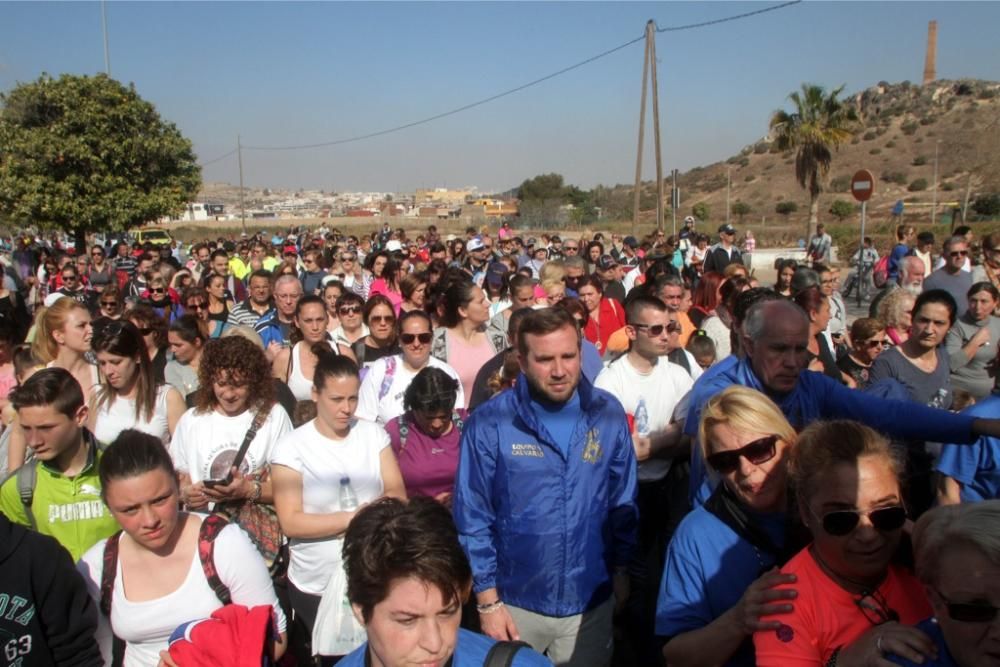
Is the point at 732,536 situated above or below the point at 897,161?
below

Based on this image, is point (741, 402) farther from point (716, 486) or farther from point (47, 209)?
point (47, 209)

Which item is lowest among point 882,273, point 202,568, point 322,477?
point 202,568

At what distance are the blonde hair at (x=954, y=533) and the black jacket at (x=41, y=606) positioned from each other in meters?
2.57

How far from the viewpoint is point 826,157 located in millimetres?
29094

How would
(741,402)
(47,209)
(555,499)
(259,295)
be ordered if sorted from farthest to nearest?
(47,209) → (259,295) → (555,499) → (741,402)

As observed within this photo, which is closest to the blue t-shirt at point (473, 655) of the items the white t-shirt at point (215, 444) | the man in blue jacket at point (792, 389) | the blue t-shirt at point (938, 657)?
the blue t-shirt at point (938, 657)

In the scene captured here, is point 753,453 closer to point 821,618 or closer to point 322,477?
point 821,618

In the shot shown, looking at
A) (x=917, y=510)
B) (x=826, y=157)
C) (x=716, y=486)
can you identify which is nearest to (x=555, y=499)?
(x=716, y=486)

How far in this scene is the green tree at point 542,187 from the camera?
73.1 m

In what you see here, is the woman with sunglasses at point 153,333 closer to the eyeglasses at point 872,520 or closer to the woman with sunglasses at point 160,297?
the woman with sunglasses at point 160,297

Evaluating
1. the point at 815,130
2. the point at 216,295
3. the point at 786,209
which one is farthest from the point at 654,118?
the point at 786,209

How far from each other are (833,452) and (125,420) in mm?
3827

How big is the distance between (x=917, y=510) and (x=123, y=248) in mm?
18014

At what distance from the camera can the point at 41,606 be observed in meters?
2.29
